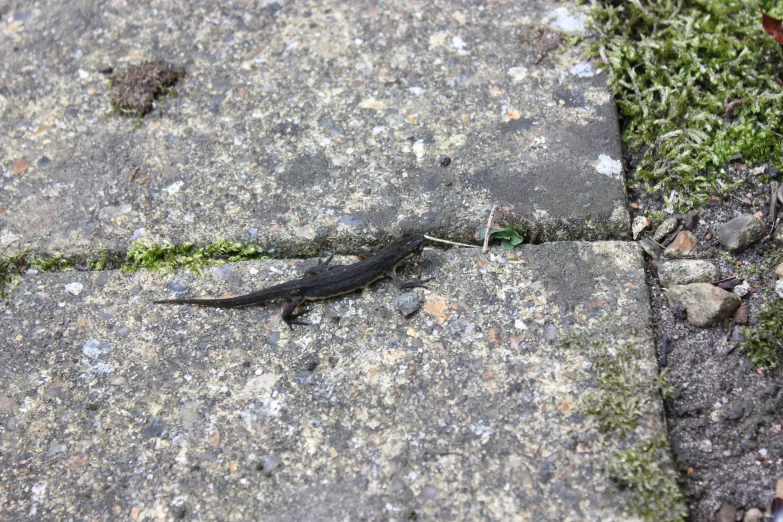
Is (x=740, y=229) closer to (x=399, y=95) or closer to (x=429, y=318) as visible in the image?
(x=429, y=318)

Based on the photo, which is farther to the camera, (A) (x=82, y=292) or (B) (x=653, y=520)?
(A) (x=82, y=292)

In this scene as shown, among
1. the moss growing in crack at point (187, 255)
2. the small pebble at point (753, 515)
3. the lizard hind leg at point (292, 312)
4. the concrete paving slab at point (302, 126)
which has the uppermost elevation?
the concrete paving slab at point (302, 126)

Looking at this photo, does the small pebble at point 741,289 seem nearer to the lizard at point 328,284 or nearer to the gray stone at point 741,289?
the gray stone at point 741,289

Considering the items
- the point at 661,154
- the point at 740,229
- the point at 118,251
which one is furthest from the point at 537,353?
the point at 118,251

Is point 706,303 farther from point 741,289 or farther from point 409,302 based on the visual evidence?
point 409,302

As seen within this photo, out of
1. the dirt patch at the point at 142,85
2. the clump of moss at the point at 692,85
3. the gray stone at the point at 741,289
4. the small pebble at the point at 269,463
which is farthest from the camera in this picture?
the dirt patch at the point at 142,85

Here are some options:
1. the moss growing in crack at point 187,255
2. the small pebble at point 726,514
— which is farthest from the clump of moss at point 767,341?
the moss growing in crack at point 187,255
